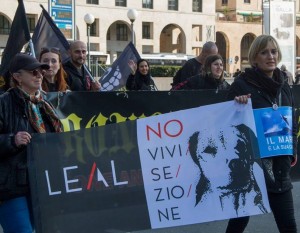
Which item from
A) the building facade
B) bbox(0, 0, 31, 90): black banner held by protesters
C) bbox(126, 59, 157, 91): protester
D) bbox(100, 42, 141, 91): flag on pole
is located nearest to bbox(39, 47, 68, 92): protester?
bbox(0, 0, 31, 90): black banner held by protesters

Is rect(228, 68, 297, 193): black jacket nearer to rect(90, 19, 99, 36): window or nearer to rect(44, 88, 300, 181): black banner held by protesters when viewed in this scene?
rect(44, 88, 300, 181): black banner held by protesters

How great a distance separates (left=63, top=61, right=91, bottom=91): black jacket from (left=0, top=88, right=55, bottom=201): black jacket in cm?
290

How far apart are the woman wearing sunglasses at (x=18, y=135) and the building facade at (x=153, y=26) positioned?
46.3 meters

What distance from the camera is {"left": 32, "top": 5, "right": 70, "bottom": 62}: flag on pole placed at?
26.1 feet

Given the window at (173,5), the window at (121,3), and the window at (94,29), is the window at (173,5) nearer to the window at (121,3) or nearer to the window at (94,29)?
the window at (121,3)

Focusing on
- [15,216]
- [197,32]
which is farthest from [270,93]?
[197,32]

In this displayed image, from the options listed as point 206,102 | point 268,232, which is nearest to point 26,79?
point 206,102

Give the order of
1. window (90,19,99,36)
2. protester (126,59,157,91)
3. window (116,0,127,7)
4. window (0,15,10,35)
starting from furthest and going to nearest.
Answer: window (116,0,127,7), window (90,19,99,36), window (0,15,10,35), protester (126,59,157,91)

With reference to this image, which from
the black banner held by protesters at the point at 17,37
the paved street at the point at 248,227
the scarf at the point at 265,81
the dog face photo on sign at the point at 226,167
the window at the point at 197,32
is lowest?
the paved street at the point at 248,227

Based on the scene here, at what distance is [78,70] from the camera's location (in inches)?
287

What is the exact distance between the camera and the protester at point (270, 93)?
177 inches

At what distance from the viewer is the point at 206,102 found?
20.0ft

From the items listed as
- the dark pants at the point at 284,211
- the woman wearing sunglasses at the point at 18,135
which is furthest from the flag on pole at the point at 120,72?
the woman wearing sunglasses at the point at 18,135

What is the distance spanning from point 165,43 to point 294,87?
6280cm
